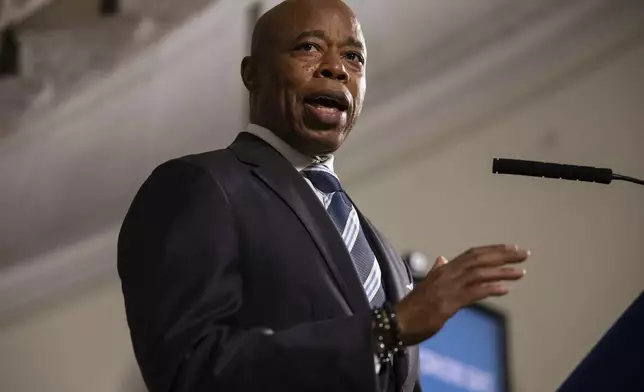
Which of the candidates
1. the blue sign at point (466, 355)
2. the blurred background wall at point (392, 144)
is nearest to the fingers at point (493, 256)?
the blue sign at point (466, 355)

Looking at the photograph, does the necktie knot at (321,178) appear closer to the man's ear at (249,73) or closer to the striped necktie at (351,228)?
the striped necktie at (351,228)

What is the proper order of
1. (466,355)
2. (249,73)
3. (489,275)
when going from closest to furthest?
(489,275)
(249,73)
(466,355)

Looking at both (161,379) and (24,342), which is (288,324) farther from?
(24,342)

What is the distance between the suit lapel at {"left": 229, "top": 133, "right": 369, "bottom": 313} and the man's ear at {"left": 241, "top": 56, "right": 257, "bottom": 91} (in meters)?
A: 0.12

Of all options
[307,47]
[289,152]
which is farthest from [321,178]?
Result: [307,47]

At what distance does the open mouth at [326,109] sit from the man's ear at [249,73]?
0.11m

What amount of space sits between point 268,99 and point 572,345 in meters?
1.59

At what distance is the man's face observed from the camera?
3.85 ft

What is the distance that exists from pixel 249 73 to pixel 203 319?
0.41 metres

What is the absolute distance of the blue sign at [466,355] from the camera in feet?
7.28

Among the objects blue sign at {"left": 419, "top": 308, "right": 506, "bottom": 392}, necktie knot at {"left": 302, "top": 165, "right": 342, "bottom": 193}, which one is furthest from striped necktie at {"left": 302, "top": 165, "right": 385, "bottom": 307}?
blue sign at {"left": 419, "top": 308, "right": 506, "bottom": 392}

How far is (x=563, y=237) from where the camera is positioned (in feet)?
8.60

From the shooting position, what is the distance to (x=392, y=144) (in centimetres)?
276

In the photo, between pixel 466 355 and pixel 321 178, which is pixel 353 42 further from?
pixel 466 355
